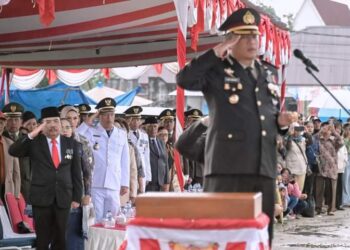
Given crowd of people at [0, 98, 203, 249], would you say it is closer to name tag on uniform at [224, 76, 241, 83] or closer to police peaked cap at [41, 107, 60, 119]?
police peaked cap at [41, 107, 60, 119]

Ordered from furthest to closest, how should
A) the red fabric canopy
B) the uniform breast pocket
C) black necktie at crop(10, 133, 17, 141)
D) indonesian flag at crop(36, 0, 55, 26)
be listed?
1. black necktie at crop(10, 133, 17, 141)
2. the red fabric canopy
3. indonesian flag at crop(36, 0, 55, 26)
4. the uniform breast pocket

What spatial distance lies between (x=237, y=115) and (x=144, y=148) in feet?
21.1

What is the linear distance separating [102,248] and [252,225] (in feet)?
15.7

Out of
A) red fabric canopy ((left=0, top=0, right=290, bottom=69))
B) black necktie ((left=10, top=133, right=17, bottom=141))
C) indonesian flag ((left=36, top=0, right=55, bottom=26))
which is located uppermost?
red fabric canopy ((left=0, top=0, right=290, bottom=69))

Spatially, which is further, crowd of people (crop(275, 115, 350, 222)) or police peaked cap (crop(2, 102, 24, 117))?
crowd of people (crop(275, 115, 350, 222))

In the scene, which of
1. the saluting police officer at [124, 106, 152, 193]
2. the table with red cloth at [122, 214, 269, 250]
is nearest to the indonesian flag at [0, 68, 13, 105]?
the saluting police officer at [124, 106, 152, 193]

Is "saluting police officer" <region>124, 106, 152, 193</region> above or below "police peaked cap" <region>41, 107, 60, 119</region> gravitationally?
below

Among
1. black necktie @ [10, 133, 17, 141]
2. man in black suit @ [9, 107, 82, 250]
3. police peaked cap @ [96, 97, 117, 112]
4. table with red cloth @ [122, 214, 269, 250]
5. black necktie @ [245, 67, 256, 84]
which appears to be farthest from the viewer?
black necktie @ [10, 133, 17, 141]

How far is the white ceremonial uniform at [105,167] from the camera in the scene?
963 centimetres

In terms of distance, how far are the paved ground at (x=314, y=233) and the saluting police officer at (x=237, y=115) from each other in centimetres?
662

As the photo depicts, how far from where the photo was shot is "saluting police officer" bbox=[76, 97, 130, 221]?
9.62 m

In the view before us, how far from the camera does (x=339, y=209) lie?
18.7m

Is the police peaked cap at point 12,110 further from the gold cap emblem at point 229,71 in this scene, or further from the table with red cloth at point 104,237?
the gold cap emblem at point 229,71

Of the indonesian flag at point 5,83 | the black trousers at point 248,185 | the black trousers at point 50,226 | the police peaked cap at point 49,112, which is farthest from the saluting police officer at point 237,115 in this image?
the indonesian flag at point 5,83
